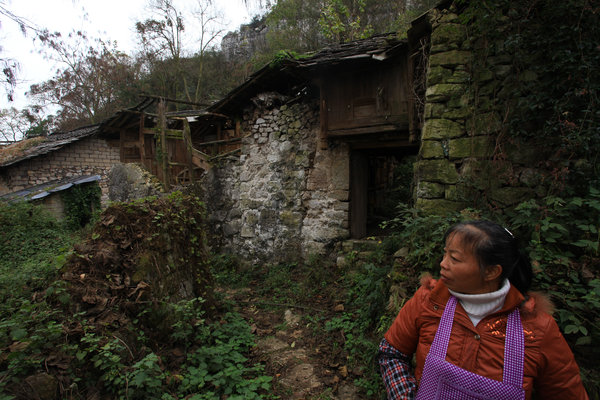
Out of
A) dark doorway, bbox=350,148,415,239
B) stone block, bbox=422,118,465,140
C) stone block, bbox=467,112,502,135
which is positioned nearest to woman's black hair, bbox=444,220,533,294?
dark doorway, bbox=350,148,415,239

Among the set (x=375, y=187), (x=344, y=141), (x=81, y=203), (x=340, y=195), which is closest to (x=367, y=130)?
(x=344, y=141)

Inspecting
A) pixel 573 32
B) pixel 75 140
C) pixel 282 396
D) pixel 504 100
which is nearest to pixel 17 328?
pixel 282 396

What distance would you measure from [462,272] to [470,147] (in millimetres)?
2537

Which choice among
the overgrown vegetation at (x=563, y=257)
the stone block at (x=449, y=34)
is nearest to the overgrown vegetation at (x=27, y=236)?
the overgrown vegetation at (x=563, y=257)

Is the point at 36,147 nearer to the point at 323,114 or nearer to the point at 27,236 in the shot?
the point at 27,236

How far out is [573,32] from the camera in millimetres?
2588

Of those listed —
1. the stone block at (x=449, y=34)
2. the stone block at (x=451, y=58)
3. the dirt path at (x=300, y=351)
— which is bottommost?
the dirt path at (x=300, y=351)

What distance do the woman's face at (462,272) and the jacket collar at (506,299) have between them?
44mm

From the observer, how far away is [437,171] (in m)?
3.44

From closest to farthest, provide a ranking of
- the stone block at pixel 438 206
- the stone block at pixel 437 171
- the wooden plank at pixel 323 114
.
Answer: the stone block at pixel 438 206
the stone block at pixel 437 171
the wooden plank at pixel 323 114

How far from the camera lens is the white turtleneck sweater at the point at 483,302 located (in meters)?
1.17

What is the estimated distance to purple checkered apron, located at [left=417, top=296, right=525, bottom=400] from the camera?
42.7 inches

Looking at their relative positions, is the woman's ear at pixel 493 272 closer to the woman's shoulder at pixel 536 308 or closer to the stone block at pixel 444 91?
the woman's shoulder at pixel 536 308

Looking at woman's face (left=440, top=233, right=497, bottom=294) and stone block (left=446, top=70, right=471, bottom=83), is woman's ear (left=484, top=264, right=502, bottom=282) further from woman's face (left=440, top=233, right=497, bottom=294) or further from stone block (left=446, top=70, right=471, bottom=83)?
stone block (left=446, top=70, right=471, bottom=83)
